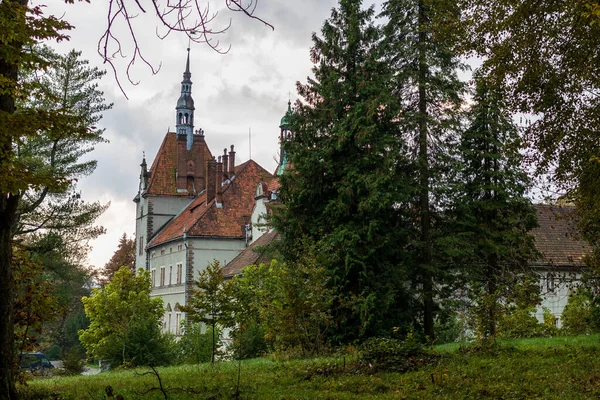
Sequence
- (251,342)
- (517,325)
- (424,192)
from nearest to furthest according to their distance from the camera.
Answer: (517,325), (251,342), (424,192)

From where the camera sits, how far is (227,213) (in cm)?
5384

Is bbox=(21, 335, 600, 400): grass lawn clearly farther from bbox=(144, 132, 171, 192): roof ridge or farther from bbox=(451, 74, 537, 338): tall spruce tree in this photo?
bbox=(144, 132, 171, 192): roof ridge

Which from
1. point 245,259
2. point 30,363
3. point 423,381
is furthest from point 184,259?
point 423,381

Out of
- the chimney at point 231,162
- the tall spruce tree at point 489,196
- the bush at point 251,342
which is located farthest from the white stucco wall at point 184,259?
the tall spruce tree at point 489,196

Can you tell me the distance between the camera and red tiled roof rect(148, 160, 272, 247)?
2072 inches

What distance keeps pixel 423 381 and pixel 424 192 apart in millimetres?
15054

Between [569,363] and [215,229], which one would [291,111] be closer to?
[569,363]

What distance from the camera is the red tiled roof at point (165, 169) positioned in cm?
6050

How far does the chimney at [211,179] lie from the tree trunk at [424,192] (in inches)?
1152

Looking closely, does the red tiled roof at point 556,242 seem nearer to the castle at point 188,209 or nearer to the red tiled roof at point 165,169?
the castle at point 188,209

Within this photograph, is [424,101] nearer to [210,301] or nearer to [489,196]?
[489,196]

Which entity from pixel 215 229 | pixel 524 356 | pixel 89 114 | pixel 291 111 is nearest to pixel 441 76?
pixel 291 111

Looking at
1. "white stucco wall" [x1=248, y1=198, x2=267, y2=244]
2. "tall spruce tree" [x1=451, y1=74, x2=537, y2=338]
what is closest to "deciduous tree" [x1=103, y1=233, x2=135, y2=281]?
"white stucco wall" [x1=248, y1=198, x2=267, y2=244]

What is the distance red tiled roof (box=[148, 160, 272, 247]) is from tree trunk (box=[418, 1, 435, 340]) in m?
25.8
